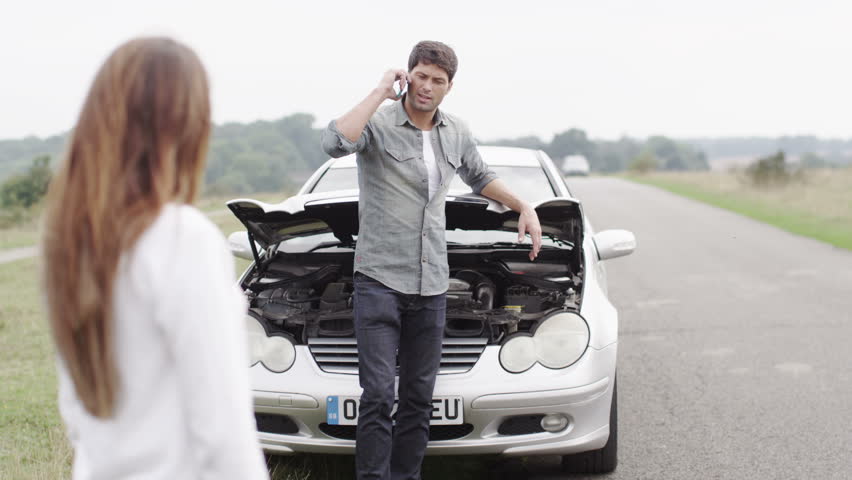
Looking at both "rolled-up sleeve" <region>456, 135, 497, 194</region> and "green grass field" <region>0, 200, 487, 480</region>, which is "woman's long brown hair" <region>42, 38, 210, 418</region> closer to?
"green grass field" <region>0, 200, 487, 480</region>

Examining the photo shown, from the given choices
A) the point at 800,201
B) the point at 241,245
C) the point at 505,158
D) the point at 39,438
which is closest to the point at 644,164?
the point at 800,201

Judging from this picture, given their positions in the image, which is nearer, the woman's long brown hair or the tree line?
the woman's long brown hair

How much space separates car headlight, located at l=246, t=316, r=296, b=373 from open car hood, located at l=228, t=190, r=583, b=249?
538mm

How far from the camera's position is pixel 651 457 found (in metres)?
4.27

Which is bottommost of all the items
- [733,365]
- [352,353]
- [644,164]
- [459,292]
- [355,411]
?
[644,164]

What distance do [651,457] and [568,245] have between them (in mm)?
1155

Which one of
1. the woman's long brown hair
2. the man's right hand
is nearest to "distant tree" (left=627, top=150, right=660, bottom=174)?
the man's right hand

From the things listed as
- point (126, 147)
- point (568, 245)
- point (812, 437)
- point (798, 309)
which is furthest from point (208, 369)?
point (798, 309)

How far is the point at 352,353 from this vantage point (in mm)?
3764

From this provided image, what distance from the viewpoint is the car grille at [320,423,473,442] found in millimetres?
3605

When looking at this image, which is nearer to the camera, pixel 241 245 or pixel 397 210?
pixel 397 210

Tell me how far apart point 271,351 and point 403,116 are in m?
1.22

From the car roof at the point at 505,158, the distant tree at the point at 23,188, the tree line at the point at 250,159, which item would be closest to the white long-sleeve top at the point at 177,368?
the car roof at the point at 505,158

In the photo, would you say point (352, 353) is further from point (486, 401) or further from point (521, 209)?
point (521, 209)
